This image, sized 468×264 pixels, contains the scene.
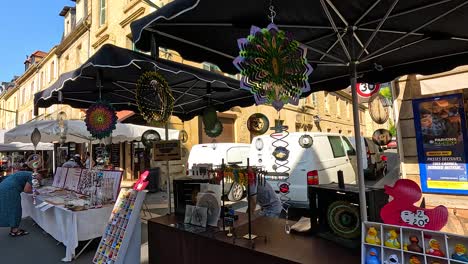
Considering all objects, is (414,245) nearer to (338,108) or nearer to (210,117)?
(210,117)

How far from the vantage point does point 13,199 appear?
19.4 feet

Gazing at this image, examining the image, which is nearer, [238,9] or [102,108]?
[238,9]

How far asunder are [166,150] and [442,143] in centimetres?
446

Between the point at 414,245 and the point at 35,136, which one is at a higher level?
the point at 35,136

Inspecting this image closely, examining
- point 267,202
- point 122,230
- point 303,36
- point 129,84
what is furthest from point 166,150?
point 303,36

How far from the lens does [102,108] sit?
4.59 meters

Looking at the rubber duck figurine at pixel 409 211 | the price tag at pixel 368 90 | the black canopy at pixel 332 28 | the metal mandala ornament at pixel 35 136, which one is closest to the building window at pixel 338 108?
the price tag at pixel 368 90

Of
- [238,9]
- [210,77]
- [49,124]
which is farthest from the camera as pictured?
[49,124]

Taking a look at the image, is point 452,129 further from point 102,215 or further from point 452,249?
point 102,215

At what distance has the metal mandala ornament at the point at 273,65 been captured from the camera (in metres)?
1.84

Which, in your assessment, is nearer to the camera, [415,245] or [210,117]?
[415,245]

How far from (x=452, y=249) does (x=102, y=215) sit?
14.6ft

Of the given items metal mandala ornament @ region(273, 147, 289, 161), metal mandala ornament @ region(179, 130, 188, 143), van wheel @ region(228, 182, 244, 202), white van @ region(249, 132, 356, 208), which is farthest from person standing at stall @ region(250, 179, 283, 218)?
metal mandala ornament @ region(179, 130, 188, 143)

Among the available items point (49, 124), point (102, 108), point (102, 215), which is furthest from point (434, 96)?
point (49, 124)
